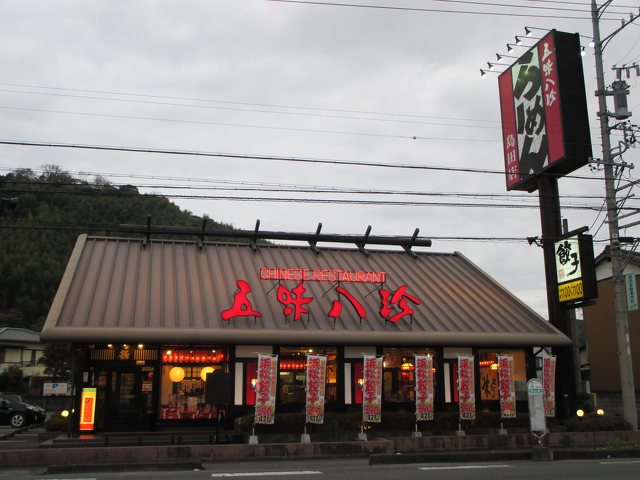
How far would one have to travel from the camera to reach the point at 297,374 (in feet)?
80.3

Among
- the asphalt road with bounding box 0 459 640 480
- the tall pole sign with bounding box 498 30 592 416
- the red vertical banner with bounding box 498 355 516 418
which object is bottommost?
the asphalt road with bounding box 0 459 640 480

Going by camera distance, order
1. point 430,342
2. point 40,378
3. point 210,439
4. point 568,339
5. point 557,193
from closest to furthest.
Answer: point 210,439
point 430,342
point 568,339
point 557,193
point 40,378

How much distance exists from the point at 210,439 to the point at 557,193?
19.1 metres

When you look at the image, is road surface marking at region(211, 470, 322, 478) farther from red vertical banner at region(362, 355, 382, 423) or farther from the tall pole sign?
the tall pole sign

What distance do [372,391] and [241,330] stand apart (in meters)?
5.41

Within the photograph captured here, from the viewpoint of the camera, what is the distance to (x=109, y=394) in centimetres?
2298

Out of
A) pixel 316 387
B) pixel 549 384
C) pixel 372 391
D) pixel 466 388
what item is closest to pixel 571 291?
pixel 549 384

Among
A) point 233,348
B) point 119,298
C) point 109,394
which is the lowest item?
point 109,394

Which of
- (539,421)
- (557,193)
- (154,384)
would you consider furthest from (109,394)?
(557,193)

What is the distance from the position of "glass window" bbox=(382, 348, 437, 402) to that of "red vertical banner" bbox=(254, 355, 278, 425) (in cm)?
548

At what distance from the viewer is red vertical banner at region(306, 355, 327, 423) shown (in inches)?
869

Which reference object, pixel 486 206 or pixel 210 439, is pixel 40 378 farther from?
pixel 486 206

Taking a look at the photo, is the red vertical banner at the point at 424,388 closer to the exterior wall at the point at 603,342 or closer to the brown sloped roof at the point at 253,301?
the brown sloped roof at the point at 253,301

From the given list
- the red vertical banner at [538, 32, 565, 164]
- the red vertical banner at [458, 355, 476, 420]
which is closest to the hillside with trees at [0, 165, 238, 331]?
the red vertical banner at [538, 32, 565, 164]
